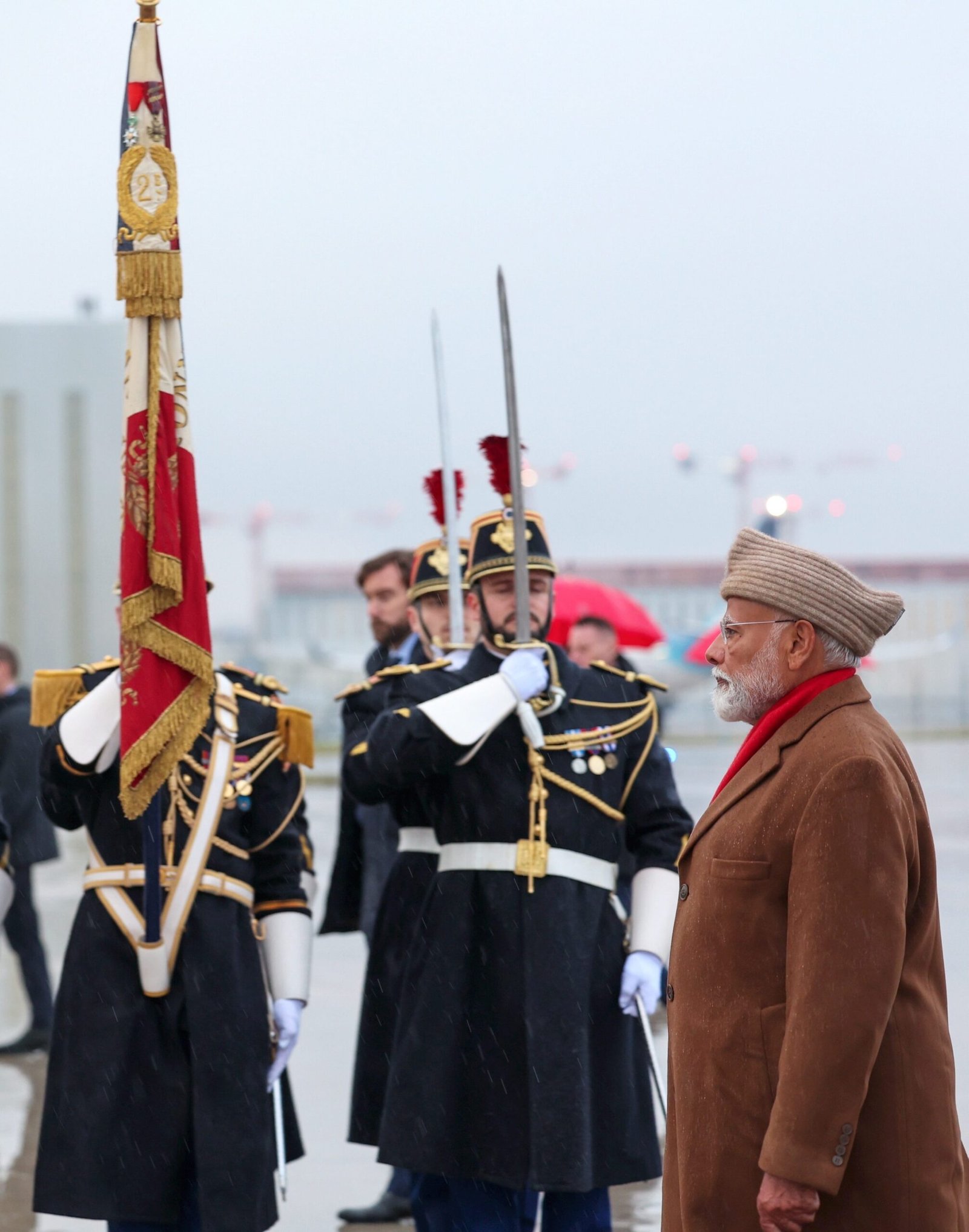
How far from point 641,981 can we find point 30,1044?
398cm

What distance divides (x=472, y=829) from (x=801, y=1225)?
158cm

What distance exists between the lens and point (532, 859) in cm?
386

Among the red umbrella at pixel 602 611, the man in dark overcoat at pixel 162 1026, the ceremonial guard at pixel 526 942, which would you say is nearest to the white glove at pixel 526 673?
the ceremonial guard at pixel 526 942

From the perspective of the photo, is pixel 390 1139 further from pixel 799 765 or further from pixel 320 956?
pixel 320 956

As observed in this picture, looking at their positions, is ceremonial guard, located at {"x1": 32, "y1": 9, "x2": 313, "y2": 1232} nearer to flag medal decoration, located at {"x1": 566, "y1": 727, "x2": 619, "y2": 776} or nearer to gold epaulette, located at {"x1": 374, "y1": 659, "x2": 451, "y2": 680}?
gold epaulette, located at {"x1": 374, "y1": 659, "x2": 451, "y2": 680}

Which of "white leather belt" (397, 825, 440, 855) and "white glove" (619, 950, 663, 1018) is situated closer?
"white glove" (619, 950, 663, 1018)

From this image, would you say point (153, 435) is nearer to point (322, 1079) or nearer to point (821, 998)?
point (821, 998)

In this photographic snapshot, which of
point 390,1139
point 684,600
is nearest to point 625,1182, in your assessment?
point 390,1139

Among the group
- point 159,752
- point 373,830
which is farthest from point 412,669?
point 373,830

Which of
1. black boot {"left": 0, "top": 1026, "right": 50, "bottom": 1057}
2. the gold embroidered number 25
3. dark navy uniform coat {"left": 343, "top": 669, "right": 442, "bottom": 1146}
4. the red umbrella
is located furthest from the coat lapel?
the red umbrella

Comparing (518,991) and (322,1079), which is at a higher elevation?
(518,991)

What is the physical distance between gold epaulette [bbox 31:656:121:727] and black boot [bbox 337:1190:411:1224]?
1843mm

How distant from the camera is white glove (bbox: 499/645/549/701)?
386 centimetres

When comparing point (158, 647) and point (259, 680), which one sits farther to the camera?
point (259, 680)
